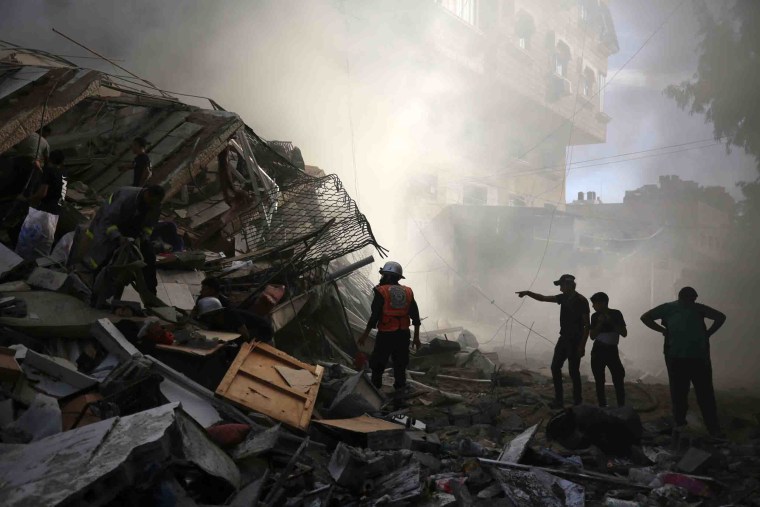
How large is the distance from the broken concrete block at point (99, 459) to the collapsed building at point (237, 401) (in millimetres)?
11

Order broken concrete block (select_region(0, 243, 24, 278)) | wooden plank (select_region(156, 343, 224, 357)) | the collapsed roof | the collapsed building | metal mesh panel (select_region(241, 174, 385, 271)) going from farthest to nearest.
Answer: the collapsed roof, metal mesh panel (select_region(241, 174, 385, 271)), broken concrete block (select_region(0, 243, 24, 278)), wooden plank (select_region(156, 343, 224, 357)), the collapsed building

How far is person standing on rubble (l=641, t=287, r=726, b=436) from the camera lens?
6340 mm

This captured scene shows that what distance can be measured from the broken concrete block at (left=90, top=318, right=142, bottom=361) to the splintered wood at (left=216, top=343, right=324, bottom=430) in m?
0.74

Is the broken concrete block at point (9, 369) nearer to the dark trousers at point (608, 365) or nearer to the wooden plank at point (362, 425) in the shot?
the wooden plank at point (362, 425)

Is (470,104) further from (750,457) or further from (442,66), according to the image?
(750,457)

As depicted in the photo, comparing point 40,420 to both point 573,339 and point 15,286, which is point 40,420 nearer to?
point 15,286

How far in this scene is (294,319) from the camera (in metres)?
8.91

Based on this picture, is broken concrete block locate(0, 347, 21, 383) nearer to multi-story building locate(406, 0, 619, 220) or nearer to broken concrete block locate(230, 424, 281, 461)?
broken concrete block locate(230, 424, 281, 461)

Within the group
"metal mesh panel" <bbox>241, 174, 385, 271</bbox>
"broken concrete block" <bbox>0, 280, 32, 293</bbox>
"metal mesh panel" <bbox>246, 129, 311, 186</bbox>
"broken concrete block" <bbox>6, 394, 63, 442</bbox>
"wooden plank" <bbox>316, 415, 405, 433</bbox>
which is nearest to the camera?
"broken concrete block" <bbox>6, 394, 63, 442</bbox>

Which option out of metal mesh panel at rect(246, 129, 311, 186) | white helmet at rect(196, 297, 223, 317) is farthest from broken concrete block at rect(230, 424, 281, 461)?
metal mesh panel at rect(246, 129, 311, 186)

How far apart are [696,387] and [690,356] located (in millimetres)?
330

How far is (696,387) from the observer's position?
6.40m

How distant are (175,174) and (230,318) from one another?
350 cm

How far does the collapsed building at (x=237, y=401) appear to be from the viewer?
10.9 feet
